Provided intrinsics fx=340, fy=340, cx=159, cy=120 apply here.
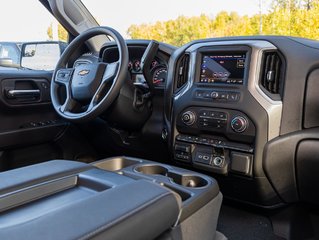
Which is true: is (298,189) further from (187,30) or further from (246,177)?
(187,30)

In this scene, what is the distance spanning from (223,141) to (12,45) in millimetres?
1910

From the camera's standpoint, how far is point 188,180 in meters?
1.23

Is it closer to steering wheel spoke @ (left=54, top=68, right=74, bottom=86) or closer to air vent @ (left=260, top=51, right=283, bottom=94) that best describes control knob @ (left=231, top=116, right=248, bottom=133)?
air vent @ (left=260, top=51, right=283, bottom=94)

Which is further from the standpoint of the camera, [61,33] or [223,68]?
[61,33]

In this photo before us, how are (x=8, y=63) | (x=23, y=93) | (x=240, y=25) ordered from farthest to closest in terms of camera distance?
(x=240, y=25) → (x=8, y=63) → (x=23, y=93)

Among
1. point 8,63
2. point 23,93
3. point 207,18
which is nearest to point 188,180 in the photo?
point 23,93

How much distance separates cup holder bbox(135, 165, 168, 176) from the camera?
1.31 m

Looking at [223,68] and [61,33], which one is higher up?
[61,33]

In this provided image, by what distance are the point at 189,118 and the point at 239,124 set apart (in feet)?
0.87

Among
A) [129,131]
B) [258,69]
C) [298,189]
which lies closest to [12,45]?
[129,131]

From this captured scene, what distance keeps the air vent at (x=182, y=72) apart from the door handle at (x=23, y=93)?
3.29 feet

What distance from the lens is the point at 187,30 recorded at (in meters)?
2.85

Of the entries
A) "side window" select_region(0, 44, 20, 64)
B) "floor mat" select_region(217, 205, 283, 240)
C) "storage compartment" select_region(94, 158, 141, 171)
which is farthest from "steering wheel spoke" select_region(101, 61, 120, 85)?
"side window" select_region(0, 44, 20, 64)

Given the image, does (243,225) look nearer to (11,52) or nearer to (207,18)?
(207,18)
